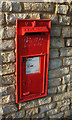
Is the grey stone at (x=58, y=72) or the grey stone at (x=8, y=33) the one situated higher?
the grey stone at (x=8, y=33)

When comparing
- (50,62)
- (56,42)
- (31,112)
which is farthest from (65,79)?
(31,112)

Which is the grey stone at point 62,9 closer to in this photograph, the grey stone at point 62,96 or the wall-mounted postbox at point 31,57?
the wall-mounted postbox at point 31,57

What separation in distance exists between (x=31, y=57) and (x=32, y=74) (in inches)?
10.8

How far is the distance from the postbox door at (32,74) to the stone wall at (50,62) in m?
0.15

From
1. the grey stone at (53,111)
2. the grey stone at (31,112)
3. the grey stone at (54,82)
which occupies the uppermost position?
the grey stone at (54,82)

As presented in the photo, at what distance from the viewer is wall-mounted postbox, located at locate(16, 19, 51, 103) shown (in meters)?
2.06

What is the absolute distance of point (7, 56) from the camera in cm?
215

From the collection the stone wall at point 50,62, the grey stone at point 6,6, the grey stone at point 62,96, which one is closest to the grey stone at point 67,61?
the stone wall at point 50,62

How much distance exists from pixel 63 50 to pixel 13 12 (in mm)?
1041

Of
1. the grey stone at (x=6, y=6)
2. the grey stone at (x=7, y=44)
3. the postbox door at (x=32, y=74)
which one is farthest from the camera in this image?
the postbox door at (x=32, y=74)

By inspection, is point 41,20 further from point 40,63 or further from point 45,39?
point 40,63

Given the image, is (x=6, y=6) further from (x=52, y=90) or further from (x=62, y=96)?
(x=62, y=96)

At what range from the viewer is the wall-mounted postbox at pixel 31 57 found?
206 cm

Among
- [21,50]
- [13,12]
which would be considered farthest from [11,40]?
[13,12]
